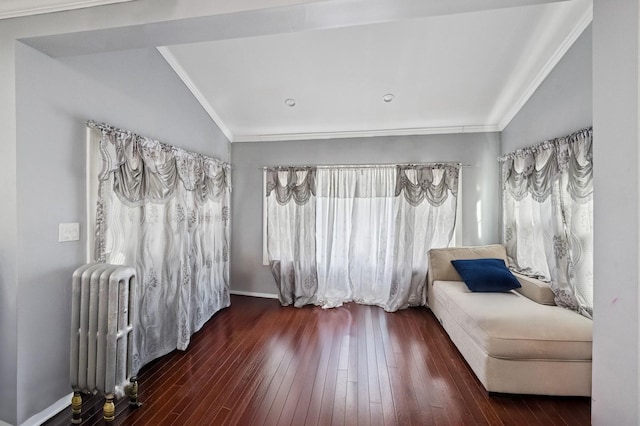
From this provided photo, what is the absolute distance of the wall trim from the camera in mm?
3596

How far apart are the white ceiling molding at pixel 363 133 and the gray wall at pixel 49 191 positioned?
1.96m

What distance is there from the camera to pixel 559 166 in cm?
233

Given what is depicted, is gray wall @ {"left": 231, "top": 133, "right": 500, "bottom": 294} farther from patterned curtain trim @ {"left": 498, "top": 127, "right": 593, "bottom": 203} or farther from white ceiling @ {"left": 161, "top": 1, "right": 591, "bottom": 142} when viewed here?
patterned curtain trim @ {"left": 498, "top": 127, "right": 593, "bottom": 203}

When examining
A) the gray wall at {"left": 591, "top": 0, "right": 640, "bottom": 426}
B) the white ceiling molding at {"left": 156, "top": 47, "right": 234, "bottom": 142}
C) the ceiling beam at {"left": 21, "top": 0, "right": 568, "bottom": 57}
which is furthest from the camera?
the white ceiling molding at {"left": 156, "top": 47, "right": 234, "bottom": 142}

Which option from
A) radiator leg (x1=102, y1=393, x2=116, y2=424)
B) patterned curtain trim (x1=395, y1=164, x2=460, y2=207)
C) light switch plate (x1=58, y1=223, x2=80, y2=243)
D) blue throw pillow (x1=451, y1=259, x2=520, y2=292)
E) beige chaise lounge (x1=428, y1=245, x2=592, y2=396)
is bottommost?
radiator leg (x1=102, y1=393, x2=116, y2=424)

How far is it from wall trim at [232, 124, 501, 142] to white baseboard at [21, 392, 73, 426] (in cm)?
334

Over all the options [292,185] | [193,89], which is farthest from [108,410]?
[193,89]

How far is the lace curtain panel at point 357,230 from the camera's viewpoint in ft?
11.9

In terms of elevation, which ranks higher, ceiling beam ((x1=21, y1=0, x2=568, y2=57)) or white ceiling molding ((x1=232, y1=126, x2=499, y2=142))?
white ceiling molding ((x1=232, y1=126, x2=499, y2=142))

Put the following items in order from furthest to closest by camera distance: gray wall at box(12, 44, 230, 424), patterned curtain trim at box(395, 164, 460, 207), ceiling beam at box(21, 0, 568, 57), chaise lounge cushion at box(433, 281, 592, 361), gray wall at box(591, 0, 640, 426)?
patterned curtain trim at box(395, 164, 460, 207), chaise lounge cushion at box(433, 281, 592, 361), gray wall at box(12, 44, 230, 424), ceiling beam at box(21, 0, 568, 57), gray wall at box(591, 0, 640, 426)

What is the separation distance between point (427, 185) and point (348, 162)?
1.14 metres

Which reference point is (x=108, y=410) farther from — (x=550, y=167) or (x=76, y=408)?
(x=550, y=167)

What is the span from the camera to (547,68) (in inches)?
98.8

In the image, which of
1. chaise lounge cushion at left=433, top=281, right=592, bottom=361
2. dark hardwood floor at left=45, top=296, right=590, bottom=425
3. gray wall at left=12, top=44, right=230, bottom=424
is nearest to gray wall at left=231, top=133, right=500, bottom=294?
dark hardwood floor at left=45, top=296, right=590, bottom=425
